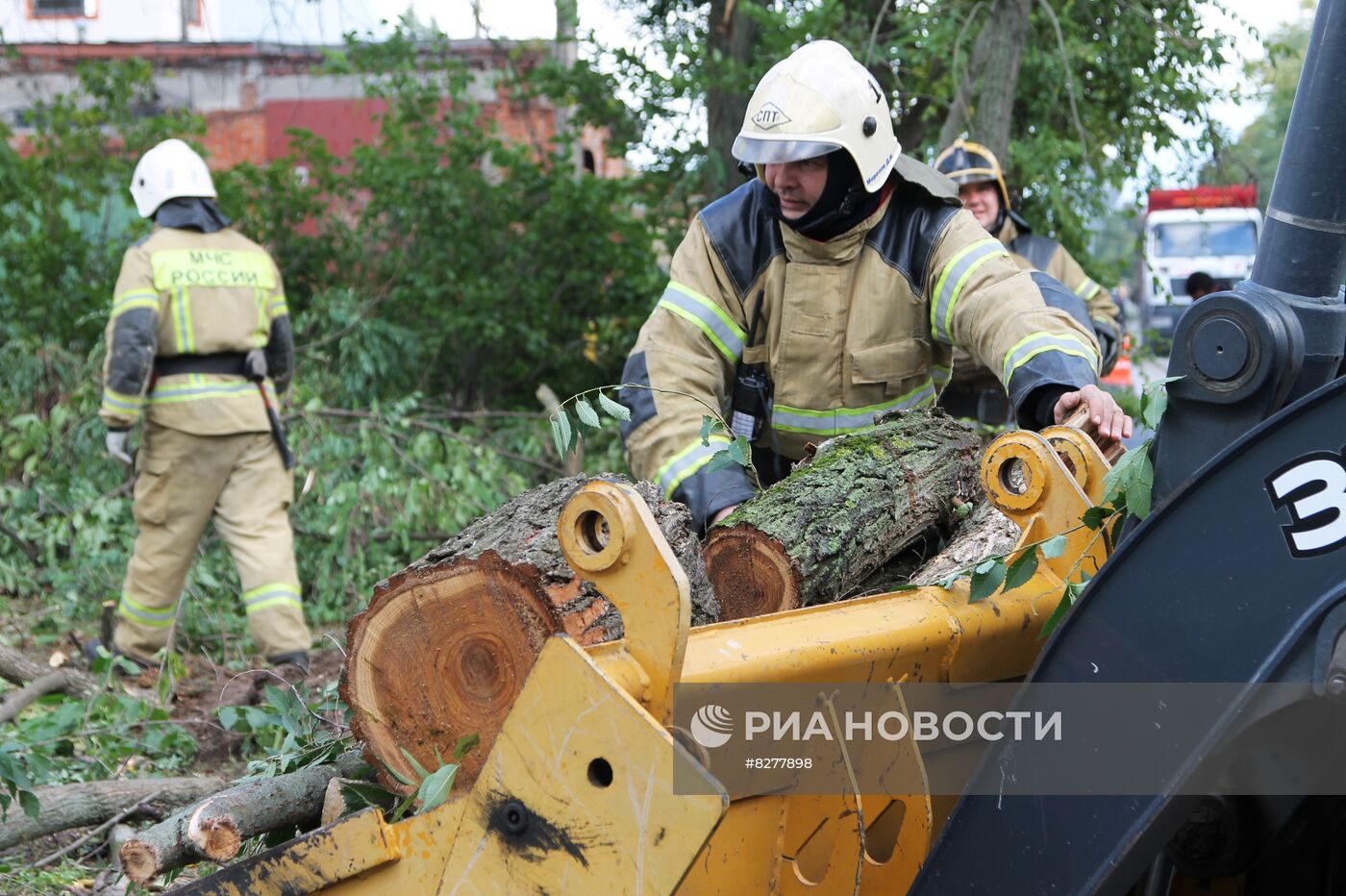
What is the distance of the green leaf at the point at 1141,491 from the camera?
5.30 feet

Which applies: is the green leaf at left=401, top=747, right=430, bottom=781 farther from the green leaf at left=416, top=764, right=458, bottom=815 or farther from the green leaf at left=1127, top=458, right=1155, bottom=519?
the green leaf at left=1127, top=458, right=1155, bottom=519

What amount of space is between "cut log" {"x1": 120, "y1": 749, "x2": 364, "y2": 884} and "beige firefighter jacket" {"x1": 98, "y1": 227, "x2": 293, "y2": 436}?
3835mm

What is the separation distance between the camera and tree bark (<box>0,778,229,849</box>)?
10.3ft

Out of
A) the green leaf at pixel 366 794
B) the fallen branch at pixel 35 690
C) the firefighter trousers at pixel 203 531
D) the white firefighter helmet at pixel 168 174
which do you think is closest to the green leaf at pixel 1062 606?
the green leaf at pixel 366 794

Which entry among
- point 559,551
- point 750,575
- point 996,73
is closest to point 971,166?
point 996,73

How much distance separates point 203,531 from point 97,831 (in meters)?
2.54

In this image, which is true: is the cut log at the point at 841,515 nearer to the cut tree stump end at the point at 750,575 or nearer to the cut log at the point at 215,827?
the cut tree stump end at the point at 750,575

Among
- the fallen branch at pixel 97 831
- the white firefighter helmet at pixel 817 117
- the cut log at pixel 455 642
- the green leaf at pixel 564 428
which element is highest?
the white firefighter helmet at pixel 817 117

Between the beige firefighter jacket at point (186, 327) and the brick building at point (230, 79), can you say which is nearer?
the beige firefighter jacket at point (186, 327)

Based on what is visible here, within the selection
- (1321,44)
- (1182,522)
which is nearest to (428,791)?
(1182,522)

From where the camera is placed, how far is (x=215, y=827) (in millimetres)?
1842

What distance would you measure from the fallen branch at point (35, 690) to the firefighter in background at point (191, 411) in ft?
3.07

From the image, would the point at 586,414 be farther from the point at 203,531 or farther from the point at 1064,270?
the point at 1064,270

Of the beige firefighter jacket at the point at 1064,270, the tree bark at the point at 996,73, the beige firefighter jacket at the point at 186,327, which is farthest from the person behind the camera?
the tree bark at the point at 996,73
